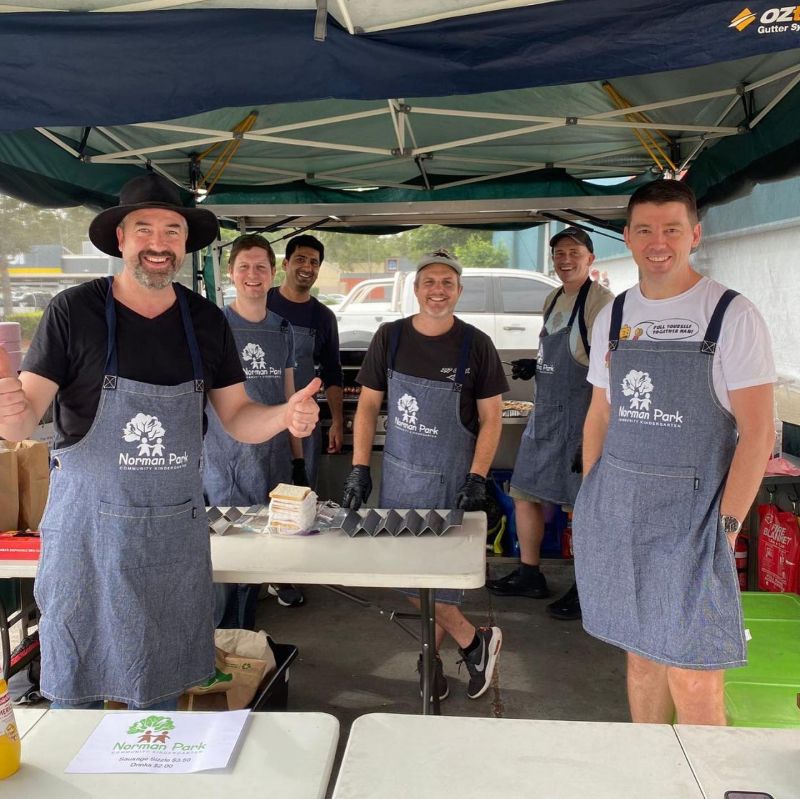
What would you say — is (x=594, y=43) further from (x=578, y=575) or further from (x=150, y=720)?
(x=150, y=720)

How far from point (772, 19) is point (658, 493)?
123 cm

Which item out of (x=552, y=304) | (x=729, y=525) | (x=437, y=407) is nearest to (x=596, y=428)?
(x=729, y=525)

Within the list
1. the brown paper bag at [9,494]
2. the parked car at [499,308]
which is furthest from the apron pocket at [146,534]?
the parked car at [499,308]

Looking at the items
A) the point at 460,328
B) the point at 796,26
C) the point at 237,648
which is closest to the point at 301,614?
the point at 237,648

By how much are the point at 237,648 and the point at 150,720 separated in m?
1.51

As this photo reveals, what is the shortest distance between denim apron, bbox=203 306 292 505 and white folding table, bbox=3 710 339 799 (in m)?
2.11

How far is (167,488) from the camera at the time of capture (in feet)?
6.59

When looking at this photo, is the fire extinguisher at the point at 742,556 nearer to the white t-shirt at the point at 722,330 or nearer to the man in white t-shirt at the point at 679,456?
the man in white t-shirt at the point at 679,456

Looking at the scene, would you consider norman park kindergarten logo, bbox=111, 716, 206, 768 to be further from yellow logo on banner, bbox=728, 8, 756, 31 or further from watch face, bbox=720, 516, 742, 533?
yellow logo on banner, bbox=728, 8, 756, 31

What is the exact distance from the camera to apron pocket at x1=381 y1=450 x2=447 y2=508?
2.96 metres

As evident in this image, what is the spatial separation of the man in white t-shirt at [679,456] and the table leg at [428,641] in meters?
0.57

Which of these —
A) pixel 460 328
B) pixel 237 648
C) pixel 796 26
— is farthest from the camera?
pixel 460 328

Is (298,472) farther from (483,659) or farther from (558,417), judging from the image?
(558,417)

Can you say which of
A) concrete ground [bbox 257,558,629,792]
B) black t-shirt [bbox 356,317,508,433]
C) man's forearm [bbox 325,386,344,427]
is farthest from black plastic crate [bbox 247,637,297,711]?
man's forearm [bbox 325,386,344,427]
